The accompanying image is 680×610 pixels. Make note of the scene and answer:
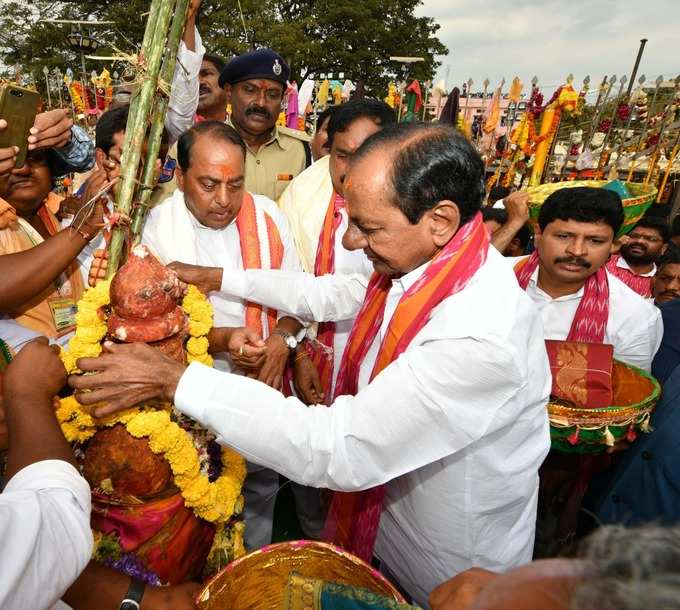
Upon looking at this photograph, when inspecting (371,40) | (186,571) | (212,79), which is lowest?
(186,571)

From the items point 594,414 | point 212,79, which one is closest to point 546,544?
point 594,414

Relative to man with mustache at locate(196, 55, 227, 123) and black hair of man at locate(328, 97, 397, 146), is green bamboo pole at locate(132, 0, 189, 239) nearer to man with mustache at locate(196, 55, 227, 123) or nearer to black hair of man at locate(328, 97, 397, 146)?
black hair of man at locate(328, 97, 397, 146)

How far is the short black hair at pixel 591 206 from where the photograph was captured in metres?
2.90

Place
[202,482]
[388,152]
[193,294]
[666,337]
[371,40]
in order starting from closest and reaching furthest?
[388,152] < [202,482] < [193,294] < [666,337] < [371,40]

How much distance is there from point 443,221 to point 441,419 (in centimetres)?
74

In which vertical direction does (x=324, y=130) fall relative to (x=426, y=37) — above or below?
below

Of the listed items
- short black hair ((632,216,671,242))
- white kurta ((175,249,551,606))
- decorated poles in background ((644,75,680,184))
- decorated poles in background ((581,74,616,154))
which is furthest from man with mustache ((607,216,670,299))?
decorated poles in background ((581,74,616,154))

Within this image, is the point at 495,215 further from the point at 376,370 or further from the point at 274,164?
the point at 376,370

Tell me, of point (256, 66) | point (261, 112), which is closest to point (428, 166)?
point (261, 112)

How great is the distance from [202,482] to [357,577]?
2.31 feet

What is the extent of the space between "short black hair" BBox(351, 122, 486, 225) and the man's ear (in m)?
0.02

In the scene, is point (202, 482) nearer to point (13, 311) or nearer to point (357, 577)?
point (357, 577)

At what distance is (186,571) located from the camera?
1921mm

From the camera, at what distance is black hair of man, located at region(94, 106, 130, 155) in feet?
9.35
